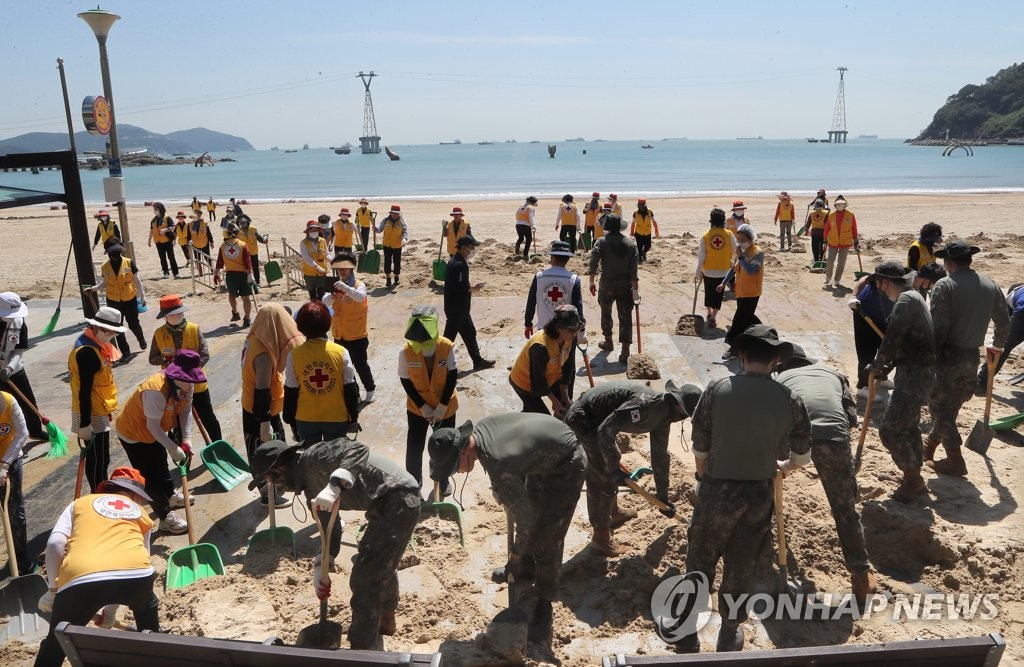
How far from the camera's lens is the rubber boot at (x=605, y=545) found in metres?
5.38

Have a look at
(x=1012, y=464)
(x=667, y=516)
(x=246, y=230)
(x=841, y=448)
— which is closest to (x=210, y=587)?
(x=667, y=516)

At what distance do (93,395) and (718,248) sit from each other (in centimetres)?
833

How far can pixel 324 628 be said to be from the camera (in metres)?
4.34

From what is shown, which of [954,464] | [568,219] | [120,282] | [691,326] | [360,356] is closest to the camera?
[954,464]

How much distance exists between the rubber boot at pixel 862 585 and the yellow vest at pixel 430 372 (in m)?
3.29

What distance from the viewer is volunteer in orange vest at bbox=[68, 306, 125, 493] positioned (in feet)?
19.4

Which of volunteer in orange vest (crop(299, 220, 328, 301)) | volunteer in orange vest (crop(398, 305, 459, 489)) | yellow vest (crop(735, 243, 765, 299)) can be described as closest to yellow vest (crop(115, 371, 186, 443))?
volunteer in orange vest (crop(398, 305, 459, 489))

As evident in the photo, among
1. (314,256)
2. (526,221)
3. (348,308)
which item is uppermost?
(526,221)

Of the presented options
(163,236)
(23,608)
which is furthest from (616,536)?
(163,236)

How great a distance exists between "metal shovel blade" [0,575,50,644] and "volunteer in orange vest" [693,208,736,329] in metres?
8.69

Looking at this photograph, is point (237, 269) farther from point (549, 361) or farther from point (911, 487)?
point (911, 487)

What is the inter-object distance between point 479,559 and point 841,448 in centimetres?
267

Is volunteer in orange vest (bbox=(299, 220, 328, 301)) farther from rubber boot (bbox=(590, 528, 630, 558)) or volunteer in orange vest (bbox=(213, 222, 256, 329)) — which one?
rubber boot (bbox=(590, 528, 630, 558))

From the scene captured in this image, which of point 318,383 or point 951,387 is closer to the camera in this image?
point 318,383
